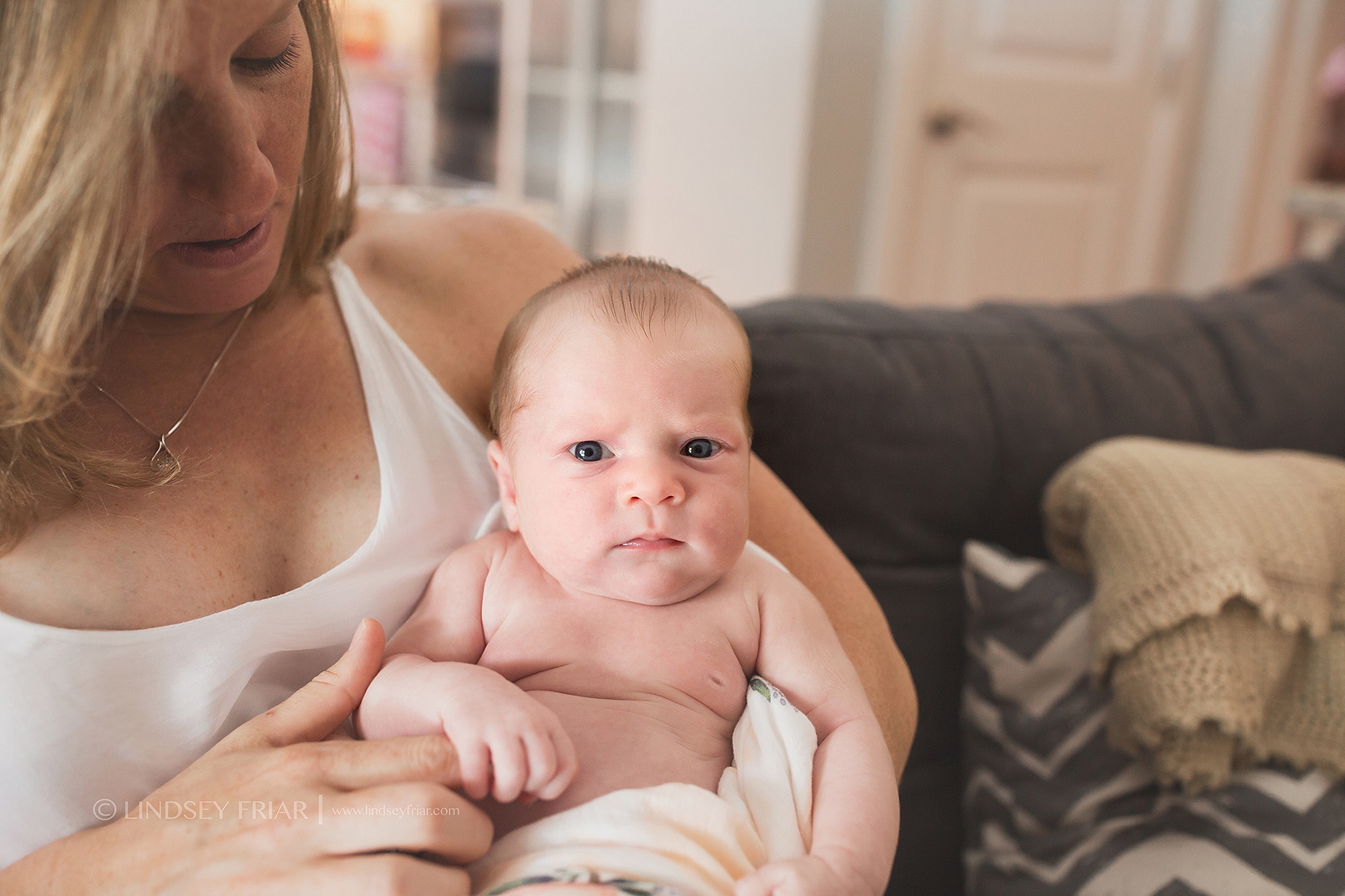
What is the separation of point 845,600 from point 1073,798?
16.9 inches

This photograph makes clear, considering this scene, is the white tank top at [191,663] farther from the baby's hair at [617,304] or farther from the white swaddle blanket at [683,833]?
the white swaddle blanket at [683,833]

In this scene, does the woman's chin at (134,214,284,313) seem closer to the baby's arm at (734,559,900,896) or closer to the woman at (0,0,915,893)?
the woman at (0,0,915,893)

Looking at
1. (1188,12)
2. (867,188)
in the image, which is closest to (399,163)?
(867,188)

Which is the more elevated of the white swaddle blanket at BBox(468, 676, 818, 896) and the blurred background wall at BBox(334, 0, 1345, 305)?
the blurred background wall at BBox(334, 0, 1345, 305)

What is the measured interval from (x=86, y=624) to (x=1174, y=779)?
1101mm

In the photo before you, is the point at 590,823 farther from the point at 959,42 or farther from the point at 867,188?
the point at 959,42

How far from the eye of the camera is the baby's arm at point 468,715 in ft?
2.16

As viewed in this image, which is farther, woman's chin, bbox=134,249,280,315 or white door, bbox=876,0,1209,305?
white door, bbox=876,0,1209,305

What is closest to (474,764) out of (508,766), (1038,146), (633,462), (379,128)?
(508,766)

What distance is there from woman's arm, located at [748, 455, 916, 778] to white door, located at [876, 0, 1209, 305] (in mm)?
2506

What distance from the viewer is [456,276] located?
109 cm

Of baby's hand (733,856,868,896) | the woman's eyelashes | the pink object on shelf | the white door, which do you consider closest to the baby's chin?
baby's hand (733,856,868,896)

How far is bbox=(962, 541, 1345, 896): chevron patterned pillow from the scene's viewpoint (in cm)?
109

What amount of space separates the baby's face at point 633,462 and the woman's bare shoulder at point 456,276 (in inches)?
8.4
